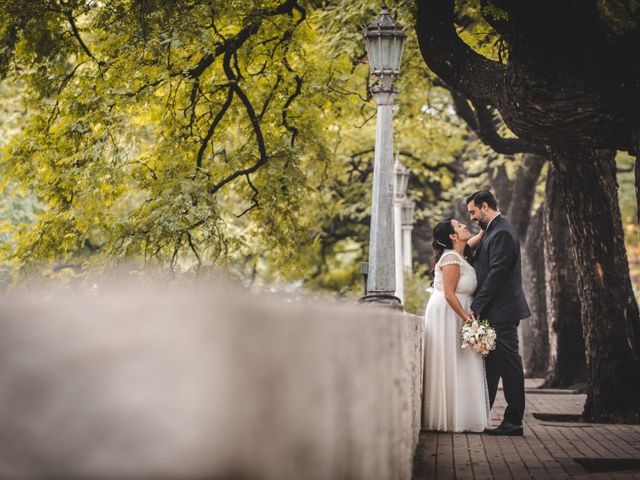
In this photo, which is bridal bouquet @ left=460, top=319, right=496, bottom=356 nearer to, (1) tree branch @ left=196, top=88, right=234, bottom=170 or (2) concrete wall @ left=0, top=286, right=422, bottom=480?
(1) tree branch @ left=196, top=88, right=234, bottom=170

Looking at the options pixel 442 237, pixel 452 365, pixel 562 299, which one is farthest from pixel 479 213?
pixel 562 299

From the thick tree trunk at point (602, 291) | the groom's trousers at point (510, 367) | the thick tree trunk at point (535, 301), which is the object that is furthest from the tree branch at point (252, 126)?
the thick tree trunk at point (535, 301)

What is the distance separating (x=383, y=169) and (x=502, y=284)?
1.98 meters

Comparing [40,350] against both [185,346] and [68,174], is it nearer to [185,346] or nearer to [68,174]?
[185,346]

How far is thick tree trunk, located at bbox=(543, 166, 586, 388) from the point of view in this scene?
14.9 metres

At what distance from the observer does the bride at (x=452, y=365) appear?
29.6 ft

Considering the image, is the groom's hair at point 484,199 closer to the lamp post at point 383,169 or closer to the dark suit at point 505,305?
the dark suit at point 505,305

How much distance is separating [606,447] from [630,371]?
8.08 ft

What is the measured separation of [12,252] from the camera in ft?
42.2

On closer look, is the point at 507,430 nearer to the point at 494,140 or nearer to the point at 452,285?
the point at 452,285

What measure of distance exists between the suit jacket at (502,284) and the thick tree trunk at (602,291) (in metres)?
1.71

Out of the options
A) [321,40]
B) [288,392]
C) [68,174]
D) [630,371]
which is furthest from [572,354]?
[288,392]

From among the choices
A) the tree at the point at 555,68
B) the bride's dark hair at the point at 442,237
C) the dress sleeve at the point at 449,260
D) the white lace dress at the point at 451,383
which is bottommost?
the white lace dress at the point at 451,383

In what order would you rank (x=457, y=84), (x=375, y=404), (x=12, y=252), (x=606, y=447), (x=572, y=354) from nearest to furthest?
(x=375, y=404) → (x=606, y=447) → (x=457, y=84) → (x=12, y=252) → (x=572, y=354)
